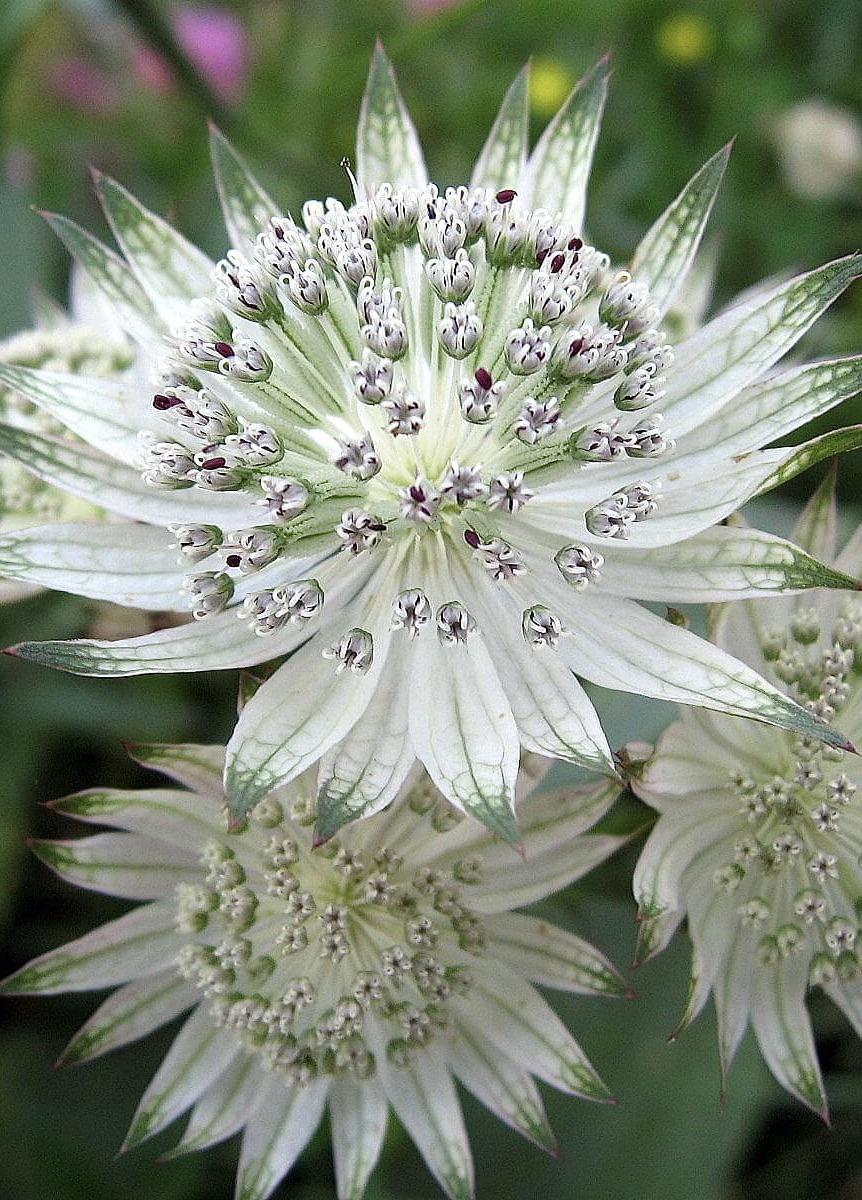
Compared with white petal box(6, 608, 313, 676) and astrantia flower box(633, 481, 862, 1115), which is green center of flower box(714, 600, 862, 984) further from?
white petal box(6, 608, 313, 676)

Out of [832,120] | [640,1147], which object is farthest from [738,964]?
[832,120]

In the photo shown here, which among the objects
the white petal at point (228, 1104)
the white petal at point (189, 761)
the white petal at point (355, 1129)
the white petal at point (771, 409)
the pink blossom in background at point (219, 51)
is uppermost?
the pink blossom in background at point (219, 51)

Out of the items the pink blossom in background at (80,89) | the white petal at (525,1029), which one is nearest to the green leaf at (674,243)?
the white petal at (525,1029)

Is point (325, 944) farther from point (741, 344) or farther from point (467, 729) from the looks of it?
point (741, 344)

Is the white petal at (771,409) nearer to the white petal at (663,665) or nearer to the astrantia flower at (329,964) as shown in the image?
the white petal at (663,665)

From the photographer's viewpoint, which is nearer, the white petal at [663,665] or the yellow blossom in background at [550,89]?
the white petal at [663,665]
